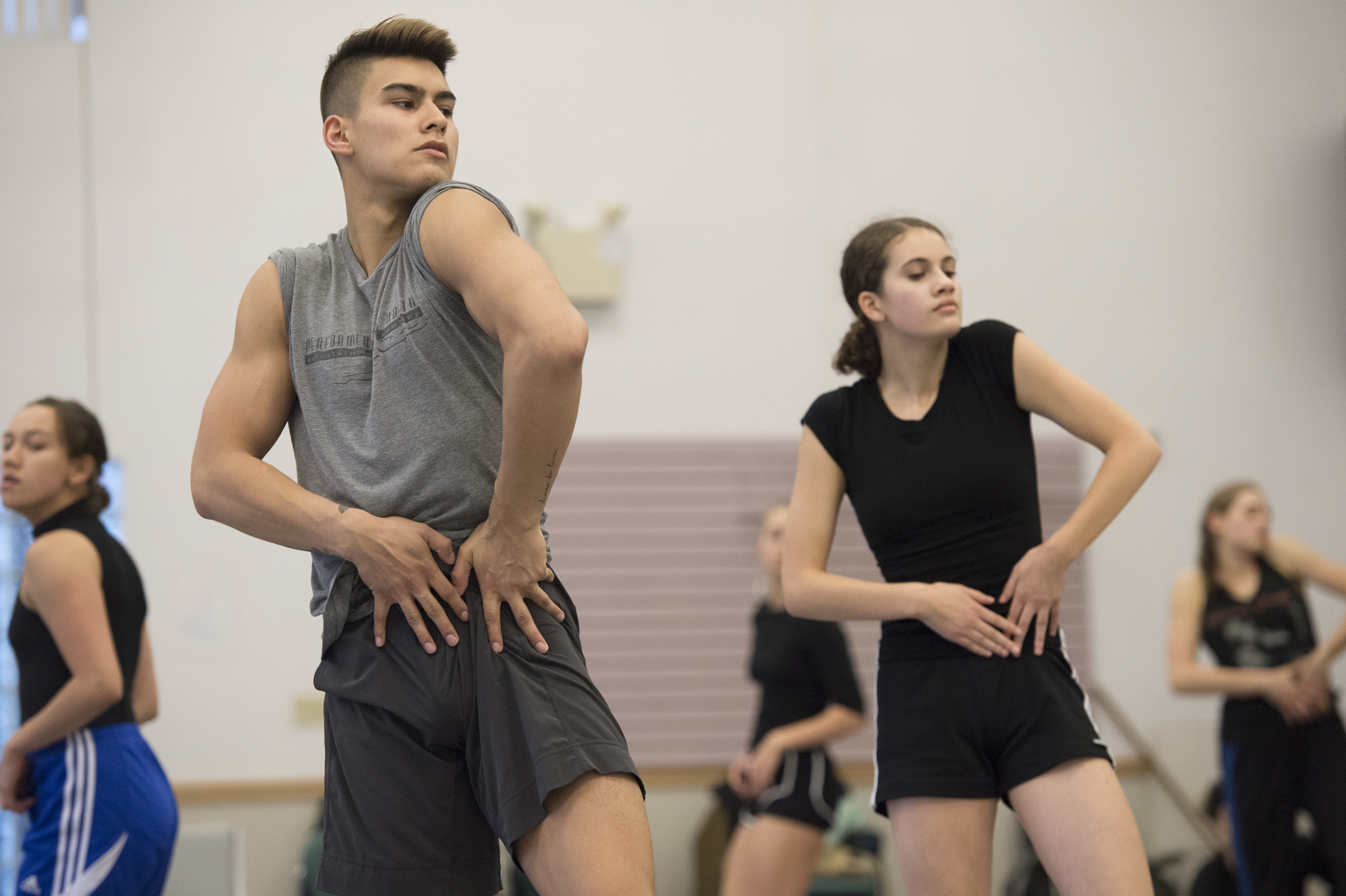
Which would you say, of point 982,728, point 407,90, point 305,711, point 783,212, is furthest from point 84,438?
point 783,212

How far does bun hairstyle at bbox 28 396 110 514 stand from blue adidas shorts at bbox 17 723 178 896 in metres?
0.54

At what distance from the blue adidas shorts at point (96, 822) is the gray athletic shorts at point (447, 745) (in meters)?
1.17

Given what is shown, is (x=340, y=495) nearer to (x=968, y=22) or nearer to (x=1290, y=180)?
(x=968, y=22)

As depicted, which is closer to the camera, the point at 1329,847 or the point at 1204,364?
the point at 1329,847

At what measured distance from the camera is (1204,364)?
5.60m

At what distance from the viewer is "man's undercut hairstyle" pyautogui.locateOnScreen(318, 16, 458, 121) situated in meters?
1.49

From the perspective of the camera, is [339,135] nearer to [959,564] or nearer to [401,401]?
[401,401]

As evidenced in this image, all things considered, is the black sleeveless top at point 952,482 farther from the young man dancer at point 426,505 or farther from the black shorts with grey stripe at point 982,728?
the young man dancer at point 426,505

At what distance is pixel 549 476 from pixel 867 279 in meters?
1.01

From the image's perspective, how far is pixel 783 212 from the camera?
5480 millimetres

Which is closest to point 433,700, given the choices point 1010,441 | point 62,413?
point 1010,441

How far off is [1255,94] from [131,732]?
5.74 m

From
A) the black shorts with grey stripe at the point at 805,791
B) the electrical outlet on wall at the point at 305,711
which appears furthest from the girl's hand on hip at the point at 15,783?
the electrical outlet on wall at the point at 305,711

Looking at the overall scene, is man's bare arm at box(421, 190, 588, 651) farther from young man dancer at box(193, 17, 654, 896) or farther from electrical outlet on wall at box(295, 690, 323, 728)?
electrical outlet on wall at box(295, 690, 323, 728)
